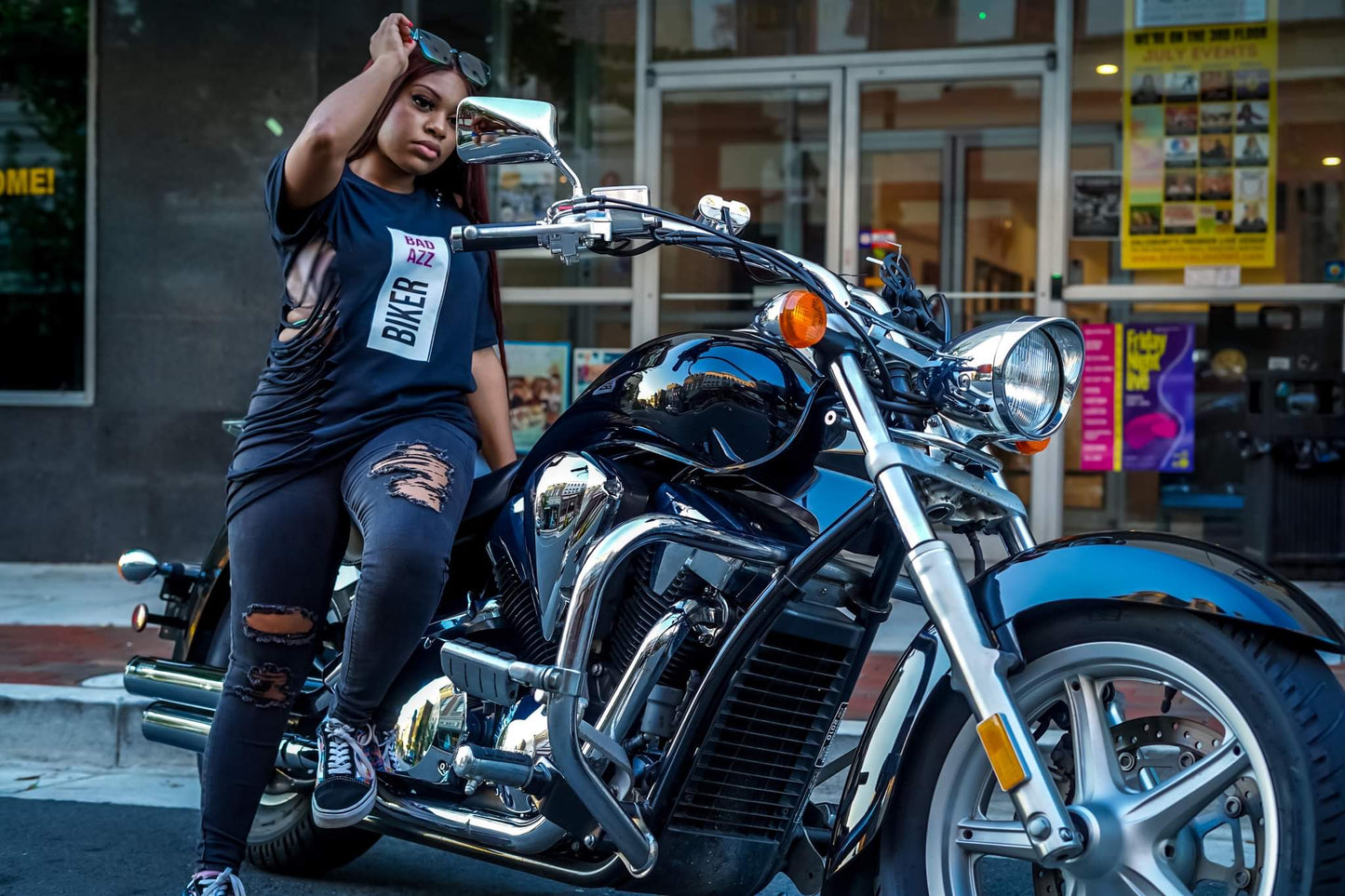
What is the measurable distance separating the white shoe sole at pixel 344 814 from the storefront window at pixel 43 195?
6117 mm

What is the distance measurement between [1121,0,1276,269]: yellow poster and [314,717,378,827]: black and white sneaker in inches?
223

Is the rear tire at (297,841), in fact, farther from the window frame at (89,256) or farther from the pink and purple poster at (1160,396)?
the window frame at (89,256)

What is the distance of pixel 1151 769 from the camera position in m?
2.26

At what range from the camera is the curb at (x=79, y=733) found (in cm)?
459

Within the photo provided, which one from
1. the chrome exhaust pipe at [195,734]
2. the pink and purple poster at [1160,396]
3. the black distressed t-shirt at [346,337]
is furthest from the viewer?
the pink and purple poster at [1160,396]

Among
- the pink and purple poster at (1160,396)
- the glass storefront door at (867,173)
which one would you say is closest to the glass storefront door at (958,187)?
the glass storefront door at (867,173)

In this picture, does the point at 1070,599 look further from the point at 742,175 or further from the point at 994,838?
the point at 742,175

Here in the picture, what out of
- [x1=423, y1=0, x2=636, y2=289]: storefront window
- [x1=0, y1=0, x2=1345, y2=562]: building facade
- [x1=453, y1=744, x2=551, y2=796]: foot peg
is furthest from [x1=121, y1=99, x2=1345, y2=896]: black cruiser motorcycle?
[x1=423, y1=0, x2=636, y2=289]: storefront window

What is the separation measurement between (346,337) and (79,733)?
98.0 inches

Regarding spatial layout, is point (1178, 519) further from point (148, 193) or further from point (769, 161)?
point (148, 193)

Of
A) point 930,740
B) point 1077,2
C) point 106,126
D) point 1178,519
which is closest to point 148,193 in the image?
point 106,126

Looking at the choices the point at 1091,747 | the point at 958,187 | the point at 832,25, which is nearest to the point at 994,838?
the point at 1091,747

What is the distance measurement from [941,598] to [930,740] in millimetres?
266

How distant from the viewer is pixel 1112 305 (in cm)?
735
